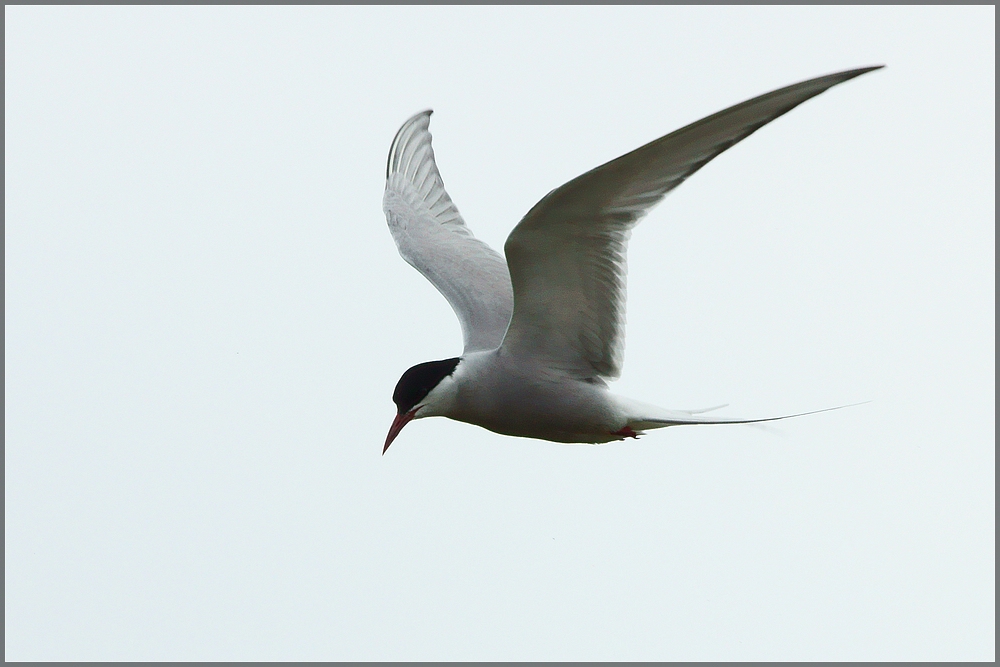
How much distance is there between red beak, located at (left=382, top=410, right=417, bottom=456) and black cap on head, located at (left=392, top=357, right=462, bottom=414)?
0.03 m

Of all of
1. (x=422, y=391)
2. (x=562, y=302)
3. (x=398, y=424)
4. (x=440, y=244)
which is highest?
(x=440, y=244)

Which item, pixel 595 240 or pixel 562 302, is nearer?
pixel 595 240

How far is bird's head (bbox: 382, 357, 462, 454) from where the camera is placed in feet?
14.9

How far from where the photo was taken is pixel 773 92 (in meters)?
3.06

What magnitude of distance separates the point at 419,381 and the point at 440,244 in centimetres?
161

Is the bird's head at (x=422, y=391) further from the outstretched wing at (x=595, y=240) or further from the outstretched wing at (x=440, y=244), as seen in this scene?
the outstretched wing at (x=440, y=244)

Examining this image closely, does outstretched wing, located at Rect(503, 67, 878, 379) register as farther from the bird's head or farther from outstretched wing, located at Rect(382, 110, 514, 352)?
outstretched wing, located at Rect(382, 110, 514, 352)

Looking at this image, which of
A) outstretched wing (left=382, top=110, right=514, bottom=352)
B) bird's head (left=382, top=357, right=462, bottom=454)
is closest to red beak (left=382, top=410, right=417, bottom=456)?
bird's head (left=382, top=357, right=462, bottom=454)

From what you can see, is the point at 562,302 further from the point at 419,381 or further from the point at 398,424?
the point at 398,424

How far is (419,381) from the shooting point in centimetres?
453

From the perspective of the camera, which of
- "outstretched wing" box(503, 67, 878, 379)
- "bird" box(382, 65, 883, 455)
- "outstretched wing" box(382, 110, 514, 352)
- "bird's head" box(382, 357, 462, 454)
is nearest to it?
"outstretched wing" box(503, 67, 878, 379)

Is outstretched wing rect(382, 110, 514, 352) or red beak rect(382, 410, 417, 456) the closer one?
red beak rect(382, 410, 417, 456)

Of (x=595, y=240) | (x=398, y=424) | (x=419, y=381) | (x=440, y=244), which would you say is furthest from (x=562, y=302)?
(x=440, y=244)

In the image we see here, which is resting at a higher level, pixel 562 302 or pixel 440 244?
pixel 440 244
